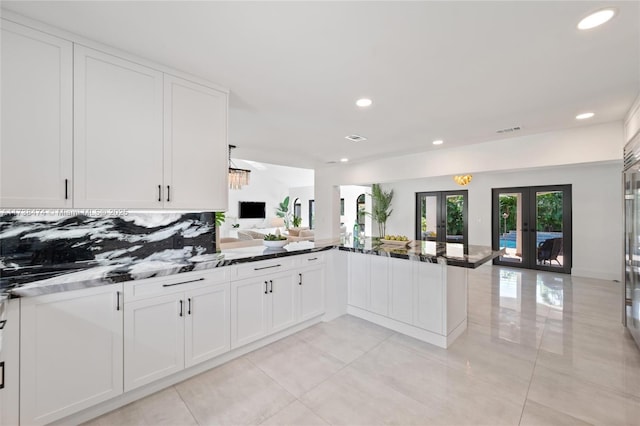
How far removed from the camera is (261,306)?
267 centimetres

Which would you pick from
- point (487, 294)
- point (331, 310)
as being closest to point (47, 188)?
point (331, 310)

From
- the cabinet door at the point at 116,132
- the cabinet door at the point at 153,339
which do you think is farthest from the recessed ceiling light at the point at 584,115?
the cabinet door at the point at 153,339

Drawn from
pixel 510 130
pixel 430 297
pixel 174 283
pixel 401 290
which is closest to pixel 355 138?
pixel 510 130

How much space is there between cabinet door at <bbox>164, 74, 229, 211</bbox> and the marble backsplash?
50 cm

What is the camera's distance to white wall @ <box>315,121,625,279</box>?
3.65 m

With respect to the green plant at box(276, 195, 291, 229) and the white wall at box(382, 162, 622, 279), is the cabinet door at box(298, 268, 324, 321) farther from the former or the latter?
the green plant at box(276, 195, 291, 229)

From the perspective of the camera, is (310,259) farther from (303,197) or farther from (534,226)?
(303,197)

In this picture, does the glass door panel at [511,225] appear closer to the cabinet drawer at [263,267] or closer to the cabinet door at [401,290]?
the cabinet door at [401,290]

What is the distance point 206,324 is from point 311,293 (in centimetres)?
121

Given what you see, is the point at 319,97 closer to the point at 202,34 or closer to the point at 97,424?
the point at 202,34

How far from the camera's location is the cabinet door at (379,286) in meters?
3.27

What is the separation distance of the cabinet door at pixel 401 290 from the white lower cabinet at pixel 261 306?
1.11m

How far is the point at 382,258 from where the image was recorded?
130 inches

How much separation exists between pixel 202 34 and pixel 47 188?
136 centimetres
